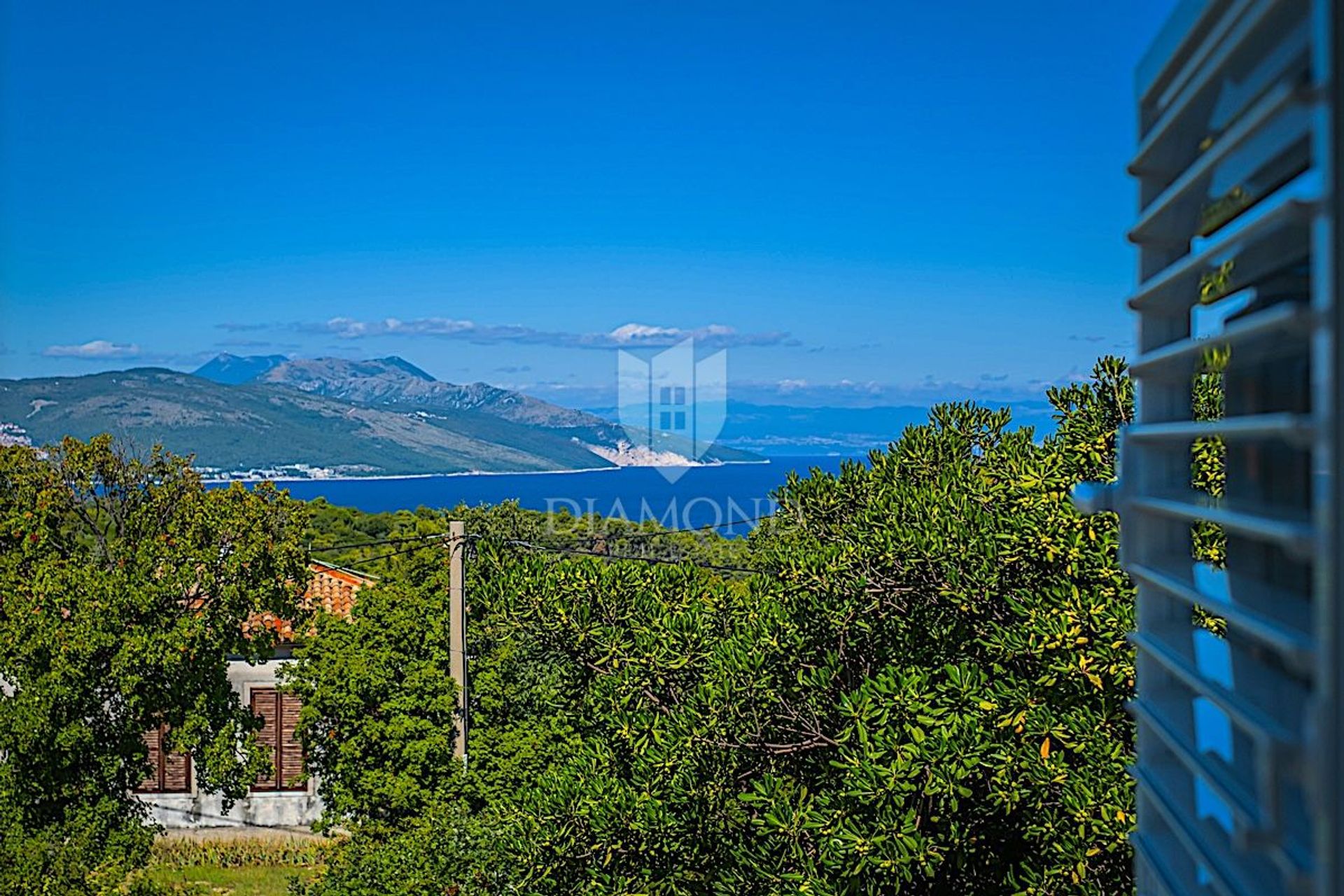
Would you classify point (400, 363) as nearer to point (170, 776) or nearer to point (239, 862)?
point (170, 776)

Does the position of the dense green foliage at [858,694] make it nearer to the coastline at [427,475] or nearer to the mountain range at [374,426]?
the mountain range at [374,426]

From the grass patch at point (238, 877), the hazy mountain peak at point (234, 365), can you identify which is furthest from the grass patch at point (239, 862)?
the hazy mountain peak at point (234, 365)

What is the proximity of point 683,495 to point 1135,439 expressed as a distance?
1945 inches

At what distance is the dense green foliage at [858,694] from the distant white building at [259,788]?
500 centimetres

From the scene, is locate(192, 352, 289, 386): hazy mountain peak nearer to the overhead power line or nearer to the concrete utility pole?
the overhead power line

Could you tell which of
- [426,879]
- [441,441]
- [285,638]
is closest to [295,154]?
[441,441]

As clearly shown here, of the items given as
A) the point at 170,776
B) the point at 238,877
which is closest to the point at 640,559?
the point at 238,877

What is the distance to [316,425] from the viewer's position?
156 ft

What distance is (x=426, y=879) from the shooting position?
6.32 m

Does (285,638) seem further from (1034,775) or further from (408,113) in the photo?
(408,113)

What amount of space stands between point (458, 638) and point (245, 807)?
14.8 ft

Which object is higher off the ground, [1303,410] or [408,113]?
[408,113]

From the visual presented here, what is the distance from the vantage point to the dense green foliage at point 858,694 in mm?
3529

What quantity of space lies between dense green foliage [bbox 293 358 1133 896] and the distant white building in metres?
5.00
